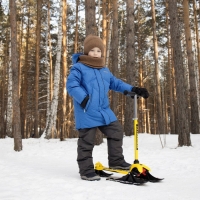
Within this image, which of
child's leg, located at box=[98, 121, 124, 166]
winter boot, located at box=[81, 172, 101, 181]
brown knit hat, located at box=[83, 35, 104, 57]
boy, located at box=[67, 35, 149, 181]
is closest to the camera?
winter boot, located at box=[81, 172, 101, 181]

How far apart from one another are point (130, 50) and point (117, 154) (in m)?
8.49

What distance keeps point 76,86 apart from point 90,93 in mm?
248

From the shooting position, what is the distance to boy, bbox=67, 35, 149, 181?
12.3 ft

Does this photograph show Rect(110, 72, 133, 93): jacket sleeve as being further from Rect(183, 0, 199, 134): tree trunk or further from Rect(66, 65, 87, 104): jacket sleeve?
Rect(183, 0, 199, 134): tree trunk

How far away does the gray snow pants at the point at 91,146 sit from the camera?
12.4ft

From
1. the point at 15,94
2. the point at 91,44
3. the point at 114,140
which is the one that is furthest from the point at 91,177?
the point at 15,94

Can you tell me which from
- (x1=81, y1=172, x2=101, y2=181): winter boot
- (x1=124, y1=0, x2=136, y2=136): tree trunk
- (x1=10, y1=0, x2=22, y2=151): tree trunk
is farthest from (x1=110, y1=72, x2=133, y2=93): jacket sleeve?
(x1=124, y1=0, x2=136, y2=136): tree trunk

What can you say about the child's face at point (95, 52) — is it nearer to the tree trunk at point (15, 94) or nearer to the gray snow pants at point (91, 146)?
the gray snow pants at point (91, 146)

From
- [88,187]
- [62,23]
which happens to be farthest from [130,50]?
[88,187]

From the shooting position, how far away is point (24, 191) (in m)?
2.93

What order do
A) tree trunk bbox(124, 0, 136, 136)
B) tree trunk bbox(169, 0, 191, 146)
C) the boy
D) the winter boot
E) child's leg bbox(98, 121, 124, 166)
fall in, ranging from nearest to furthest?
the winter boot
the boy
child's leg bbox(98, 121, 124, 166)
tree trunk bbox(169, 0, 191, 146)
tree trunk bbox(124, 0, 136, 136)

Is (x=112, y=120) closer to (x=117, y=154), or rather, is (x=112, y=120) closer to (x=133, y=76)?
(x=117, y=154)

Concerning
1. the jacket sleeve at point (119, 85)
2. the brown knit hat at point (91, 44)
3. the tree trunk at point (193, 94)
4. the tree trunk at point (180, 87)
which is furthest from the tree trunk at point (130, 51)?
the brown knit hat at point (91, 44)

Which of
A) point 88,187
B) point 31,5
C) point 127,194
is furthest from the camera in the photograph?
point 31,5
